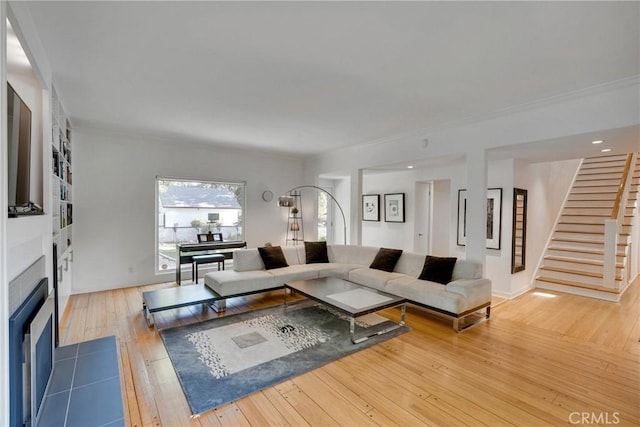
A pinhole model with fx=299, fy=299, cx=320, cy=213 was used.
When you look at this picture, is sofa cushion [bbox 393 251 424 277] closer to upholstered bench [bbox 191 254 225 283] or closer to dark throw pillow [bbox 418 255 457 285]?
dark throw pillow [bbox 418 255 457 285]

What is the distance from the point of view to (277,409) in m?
2.15

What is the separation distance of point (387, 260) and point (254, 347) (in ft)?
8.49

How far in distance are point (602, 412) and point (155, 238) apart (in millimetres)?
6166

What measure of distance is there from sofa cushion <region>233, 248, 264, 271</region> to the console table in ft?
3.52

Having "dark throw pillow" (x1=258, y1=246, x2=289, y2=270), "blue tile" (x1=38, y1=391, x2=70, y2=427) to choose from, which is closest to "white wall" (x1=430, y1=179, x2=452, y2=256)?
"dark throw pillow" (x1=258, y1=246, x2=289, y2=270)

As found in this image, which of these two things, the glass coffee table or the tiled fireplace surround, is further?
the glass coffee table

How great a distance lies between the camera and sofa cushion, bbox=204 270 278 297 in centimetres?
406

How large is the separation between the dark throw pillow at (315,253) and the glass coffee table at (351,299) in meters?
1.11

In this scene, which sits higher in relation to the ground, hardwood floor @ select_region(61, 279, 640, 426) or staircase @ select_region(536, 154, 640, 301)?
staircase @ select_region(536, 154, 640, 301)

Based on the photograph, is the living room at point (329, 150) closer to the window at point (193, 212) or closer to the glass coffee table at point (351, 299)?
the window at point (193, 212)

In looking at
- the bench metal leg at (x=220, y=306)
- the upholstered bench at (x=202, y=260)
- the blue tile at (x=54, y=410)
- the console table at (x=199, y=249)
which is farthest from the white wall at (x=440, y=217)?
the blue tile at (x=54, y=410)

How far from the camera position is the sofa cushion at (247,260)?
471 cm

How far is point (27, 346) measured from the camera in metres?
1.67

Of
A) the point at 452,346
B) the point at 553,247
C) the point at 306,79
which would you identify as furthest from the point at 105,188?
the point at 553,247
